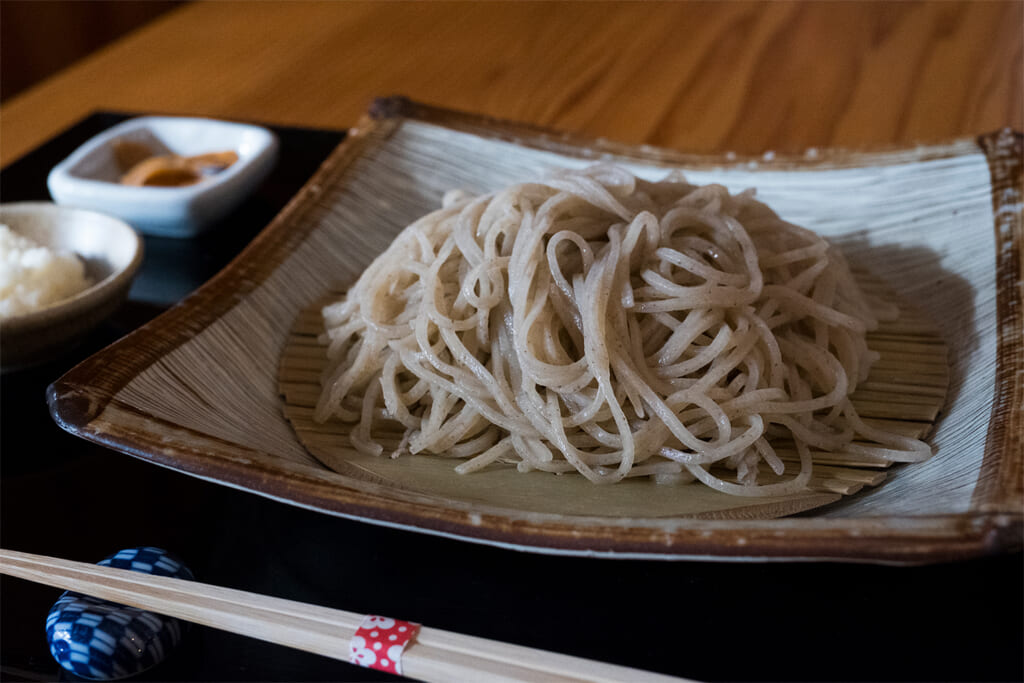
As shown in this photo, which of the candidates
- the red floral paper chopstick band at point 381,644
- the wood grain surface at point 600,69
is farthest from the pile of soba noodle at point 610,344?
the wood grain surface at point 600,69

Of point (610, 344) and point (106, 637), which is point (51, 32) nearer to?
point (610, 344)

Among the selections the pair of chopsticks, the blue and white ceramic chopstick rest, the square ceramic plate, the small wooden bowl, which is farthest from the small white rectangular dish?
the blue and white ceramic chopstick rest

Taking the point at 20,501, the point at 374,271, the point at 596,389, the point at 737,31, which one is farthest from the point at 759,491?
the point at 737,31

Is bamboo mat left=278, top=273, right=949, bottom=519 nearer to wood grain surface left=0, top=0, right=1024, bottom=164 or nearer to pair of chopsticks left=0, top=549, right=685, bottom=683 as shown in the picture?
pair of chopsticks left=0, top=549, right=685, bottom=683

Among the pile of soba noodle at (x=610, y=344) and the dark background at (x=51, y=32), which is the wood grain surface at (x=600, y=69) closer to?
the dark background at (x=51, y=32)

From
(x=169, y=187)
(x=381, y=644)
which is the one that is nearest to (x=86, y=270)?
(x=169, y=187)

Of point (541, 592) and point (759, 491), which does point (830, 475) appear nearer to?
point (759, 491)
